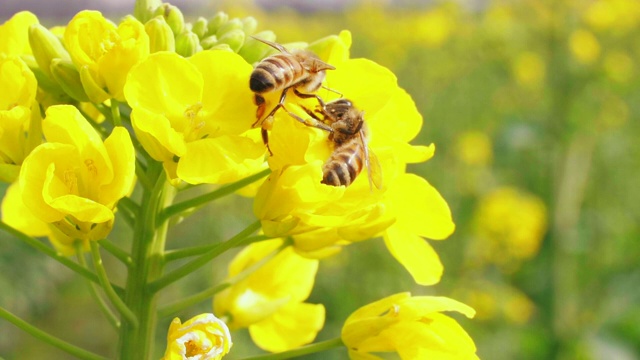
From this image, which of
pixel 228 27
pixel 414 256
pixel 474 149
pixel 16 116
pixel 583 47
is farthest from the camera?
pixel 474 149

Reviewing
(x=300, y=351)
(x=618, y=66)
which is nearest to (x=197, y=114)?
(x=300, y=351)

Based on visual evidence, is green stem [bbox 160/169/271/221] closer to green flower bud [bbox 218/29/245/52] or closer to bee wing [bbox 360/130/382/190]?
bee wing [bbox 360/130/382/190]

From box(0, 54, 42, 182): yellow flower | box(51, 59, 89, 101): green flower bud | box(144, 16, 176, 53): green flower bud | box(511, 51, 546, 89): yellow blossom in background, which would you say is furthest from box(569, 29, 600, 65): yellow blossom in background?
box(0, 54, 42, 182): yellow flower

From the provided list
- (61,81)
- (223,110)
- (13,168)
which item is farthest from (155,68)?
(13,168)

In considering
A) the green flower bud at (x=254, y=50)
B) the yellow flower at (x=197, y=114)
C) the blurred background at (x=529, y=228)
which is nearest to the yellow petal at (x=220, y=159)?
the yellow flower at (x=197, y=114)

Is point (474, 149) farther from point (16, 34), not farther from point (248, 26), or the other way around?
point (16, 34)

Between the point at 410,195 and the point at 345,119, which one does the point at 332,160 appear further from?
the point at 410,195
